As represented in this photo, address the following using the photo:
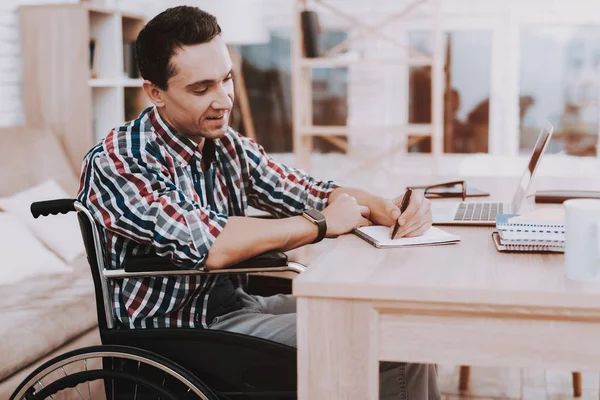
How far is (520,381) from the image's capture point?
2.56m

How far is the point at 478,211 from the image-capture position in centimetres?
172

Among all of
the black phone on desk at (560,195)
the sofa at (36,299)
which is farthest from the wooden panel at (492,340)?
the sofa at (36,299)

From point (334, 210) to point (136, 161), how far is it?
1.33 ft

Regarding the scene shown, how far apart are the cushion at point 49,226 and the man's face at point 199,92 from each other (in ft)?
4.30

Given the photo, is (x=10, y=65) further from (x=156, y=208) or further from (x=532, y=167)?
(x=532, y=167)

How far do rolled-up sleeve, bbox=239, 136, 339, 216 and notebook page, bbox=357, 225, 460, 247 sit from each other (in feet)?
1.08

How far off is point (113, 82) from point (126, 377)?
9.21 feet

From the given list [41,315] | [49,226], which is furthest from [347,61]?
[41,315]

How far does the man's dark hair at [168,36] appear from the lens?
151 cm

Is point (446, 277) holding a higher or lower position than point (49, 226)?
higher

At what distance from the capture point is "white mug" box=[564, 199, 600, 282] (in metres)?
1.05

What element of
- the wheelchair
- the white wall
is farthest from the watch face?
the white wall

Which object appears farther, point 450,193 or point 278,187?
point 450,193

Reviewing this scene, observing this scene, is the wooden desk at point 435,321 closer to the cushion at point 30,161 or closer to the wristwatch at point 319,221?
the wristwatch at point 319,221
